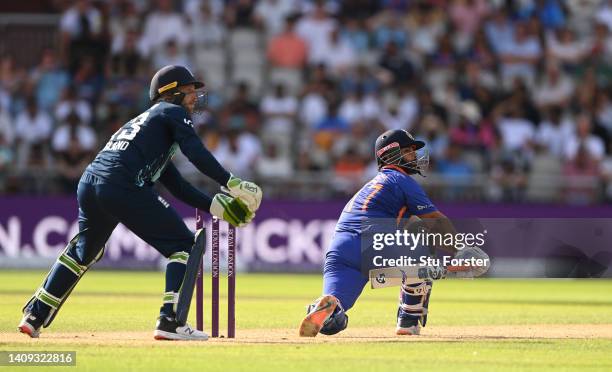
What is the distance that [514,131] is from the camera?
2295 cm

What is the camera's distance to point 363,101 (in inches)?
915

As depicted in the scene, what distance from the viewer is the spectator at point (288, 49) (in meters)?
24.3

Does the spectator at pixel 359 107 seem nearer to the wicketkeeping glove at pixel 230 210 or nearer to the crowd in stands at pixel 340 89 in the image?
the crowd in stands at pixel 340 89

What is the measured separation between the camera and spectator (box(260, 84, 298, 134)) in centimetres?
2331

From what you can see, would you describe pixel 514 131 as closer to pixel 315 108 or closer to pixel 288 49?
pixel 315 108

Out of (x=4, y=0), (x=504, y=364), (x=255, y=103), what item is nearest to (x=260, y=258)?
(x=255, y=103)

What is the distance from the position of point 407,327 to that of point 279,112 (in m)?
12.5

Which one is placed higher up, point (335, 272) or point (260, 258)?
point (335, 272)

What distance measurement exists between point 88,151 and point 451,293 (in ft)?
24.8

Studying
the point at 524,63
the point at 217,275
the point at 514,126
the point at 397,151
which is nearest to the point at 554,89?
the point at 524,63

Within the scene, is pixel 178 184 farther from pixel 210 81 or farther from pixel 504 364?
pixel 210 81

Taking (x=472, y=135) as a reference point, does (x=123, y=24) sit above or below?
above

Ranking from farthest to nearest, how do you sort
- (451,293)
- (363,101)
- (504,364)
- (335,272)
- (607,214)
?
(363,101), (607,214), (451,293), (335,272), (504,364)

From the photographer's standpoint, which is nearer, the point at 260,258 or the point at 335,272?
the point at 335,272
